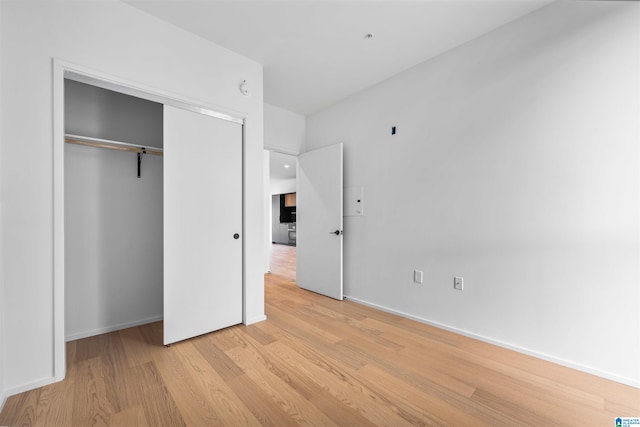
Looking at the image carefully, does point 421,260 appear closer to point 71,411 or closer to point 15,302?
point 71,411

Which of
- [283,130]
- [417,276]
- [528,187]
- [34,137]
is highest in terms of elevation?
[283,130]

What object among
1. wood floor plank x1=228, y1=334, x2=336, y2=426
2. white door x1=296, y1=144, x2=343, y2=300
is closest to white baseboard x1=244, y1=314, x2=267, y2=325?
wood floor plank x1=228, y1=334, x2=336, y2=426

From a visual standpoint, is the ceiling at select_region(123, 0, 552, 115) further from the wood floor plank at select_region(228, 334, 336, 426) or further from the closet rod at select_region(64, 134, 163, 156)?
the wood floor plank at select_region(228, 334, 336, 426)

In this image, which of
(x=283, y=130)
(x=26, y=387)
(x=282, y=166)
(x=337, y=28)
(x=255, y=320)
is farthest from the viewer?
(x=282, y=166)

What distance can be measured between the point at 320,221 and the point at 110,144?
248cm

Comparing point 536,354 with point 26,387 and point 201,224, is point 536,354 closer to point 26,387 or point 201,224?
point 201,224

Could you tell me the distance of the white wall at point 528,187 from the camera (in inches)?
71.0

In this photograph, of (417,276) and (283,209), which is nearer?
(417,276)

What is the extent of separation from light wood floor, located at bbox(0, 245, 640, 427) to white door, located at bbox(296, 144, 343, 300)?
121 centimetres

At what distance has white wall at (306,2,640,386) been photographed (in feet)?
5.91

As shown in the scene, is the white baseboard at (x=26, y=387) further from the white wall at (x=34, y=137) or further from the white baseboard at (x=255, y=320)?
the white baseboard at (x=255, y=320)

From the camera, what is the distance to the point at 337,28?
2330 mm

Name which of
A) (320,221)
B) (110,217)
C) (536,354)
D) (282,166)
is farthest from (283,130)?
(282,166)

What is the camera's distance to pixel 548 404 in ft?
5.28
